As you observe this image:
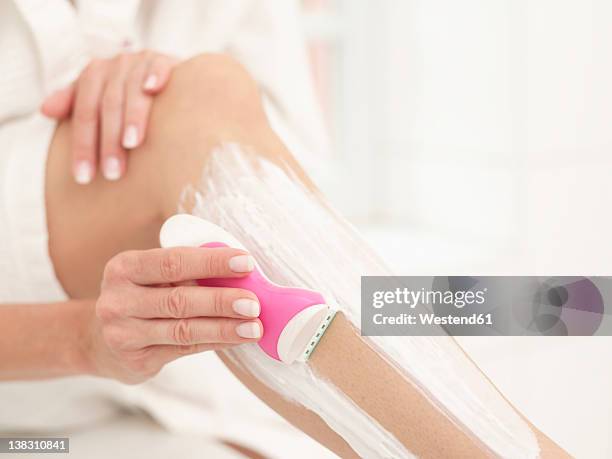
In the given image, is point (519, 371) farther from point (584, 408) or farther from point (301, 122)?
Result: point (301, 122)

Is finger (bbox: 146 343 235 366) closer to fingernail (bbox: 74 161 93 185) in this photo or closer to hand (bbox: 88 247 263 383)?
hand (bbox: 88 247 263 383)

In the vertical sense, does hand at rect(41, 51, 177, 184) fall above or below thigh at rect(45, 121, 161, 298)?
above

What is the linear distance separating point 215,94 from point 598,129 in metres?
0.43

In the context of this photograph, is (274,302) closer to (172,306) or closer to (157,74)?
(172,306)

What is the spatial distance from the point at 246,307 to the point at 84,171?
0.53 ft

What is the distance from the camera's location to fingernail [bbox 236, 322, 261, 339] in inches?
14.1

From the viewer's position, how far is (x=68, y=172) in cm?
47

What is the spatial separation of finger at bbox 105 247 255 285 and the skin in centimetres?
1

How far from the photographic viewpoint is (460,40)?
38.2 inches

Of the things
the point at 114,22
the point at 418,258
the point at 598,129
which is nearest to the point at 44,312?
the point at 114,22

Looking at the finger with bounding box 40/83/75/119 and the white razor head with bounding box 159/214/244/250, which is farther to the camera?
the finger with bounding box 40/83/75/119

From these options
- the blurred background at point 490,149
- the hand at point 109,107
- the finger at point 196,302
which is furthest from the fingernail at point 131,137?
the blurred background at point 490,149

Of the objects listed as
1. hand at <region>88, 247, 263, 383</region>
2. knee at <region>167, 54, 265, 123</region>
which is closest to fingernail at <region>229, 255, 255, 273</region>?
hand at <region>88, 247, 263, 383</region>

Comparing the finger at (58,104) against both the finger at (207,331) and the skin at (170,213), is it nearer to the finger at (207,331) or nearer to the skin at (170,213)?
the skin at (170,213)
